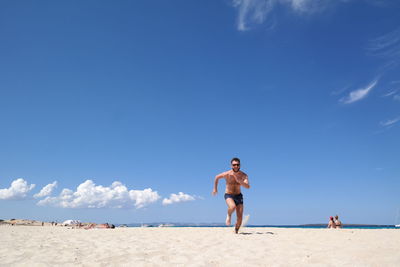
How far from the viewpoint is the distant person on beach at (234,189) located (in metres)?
8.46

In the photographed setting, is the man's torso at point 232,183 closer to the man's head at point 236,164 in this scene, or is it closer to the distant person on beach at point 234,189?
the distant person on beach at point 234,189

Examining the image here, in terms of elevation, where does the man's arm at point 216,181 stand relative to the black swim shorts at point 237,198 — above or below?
above

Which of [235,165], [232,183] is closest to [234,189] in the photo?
[232,183]

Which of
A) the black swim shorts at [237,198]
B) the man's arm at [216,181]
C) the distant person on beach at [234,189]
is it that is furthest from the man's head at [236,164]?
the black swim shorts at [237,198]

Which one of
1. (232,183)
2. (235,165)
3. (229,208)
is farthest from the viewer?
(232,183)

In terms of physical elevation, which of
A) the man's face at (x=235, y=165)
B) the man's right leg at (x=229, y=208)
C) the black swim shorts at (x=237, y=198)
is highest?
the man's face at (x=235, y=165)

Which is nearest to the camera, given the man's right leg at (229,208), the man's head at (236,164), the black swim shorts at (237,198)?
the man's right leg at (229,208)

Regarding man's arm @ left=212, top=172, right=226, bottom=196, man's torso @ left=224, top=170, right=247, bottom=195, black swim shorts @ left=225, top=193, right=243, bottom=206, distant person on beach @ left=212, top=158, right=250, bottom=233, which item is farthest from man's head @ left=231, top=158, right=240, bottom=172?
black swim shorts @ left=225, top=193, right=243, bottom=206

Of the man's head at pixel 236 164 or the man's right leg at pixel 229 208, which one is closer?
the man's right leg at pixel 229 208

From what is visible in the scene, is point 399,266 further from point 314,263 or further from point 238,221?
point 238,221

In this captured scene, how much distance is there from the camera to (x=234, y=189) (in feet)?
28.6

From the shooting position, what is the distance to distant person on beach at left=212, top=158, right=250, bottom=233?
8.46 m

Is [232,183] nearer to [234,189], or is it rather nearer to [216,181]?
[234,189]

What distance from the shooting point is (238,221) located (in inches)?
337
